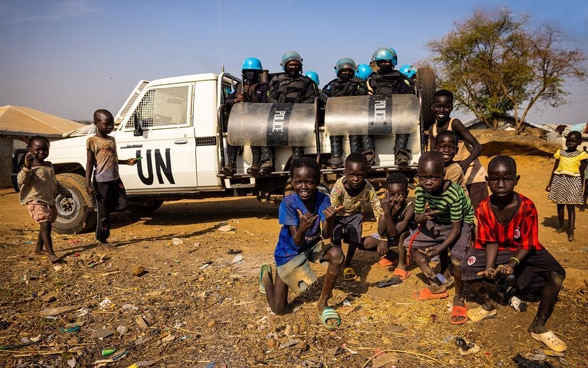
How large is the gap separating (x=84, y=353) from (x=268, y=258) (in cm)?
234

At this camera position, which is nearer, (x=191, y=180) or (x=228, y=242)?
(x=228, y=242)

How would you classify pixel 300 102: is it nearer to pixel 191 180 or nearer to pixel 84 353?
pixel 191 180

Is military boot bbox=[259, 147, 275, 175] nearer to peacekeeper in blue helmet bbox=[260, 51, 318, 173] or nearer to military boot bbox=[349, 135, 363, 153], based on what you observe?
peacekeeper in blue helmet bbox=[260, 51, 318, 173]

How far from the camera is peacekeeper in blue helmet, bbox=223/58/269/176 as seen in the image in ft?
20.0

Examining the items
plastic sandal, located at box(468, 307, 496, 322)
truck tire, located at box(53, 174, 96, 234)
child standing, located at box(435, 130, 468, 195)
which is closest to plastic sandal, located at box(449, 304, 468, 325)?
plastic sandal, located at box(468, 307, 496, 322)

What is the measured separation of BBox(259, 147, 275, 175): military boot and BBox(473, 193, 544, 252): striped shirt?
3388 mm

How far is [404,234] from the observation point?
4.09 metres

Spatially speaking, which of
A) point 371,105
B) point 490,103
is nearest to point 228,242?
point 371,105

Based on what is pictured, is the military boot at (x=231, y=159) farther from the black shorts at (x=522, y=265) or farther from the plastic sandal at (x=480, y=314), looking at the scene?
the plastic sandal at (x=480, y=314)

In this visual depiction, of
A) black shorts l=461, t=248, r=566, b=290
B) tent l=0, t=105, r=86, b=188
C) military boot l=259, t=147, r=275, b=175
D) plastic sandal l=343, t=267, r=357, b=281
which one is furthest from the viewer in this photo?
tent l=0, t=105, r=86, b=188

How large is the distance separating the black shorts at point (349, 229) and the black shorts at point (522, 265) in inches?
42.7

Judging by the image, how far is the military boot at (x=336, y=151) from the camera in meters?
5.75

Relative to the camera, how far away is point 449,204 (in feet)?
11.2

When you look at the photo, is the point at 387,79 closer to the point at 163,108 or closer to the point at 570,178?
the point at 570,178
